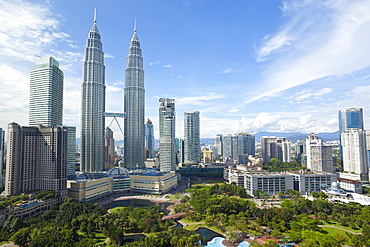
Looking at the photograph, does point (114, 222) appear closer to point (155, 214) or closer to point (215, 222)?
point (155, 214)

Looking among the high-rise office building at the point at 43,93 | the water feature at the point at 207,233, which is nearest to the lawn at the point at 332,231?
the water feature at the point at 207,233

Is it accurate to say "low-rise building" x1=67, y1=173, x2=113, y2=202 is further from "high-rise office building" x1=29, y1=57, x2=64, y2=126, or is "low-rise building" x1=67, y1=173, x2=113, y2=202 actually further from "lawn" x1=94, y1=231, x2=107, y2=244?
"high-rise office building" x1=29, y1=57, x2=64, y2=126

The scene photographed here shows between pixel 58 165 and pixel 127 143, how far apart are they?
45.8 m

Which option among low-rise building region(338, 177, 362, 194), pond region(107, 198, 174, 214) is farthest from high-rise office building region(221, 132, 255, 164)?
pond region(107, 198, 174, 214)

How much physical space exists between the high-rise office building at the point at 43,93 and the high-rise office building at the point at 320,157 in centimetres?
8839

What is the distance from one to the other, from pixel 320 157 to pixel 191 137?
5420cm

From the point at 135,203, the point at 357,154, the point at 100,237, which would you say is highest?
the point at 357,154

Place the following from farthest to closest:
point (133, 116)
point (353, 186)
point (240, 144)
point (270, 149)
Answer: point (240, 144)
point (270, 149)
point (133, 116)
point (353, 186)

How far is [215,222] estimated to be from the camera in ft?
126

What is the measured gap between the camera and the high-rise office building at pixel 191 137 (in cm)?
11194

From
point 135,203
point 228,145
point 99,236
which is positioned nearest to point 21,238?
point 99,236

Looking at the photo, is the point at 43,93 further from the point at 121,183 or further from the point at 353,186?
the point at 353,186

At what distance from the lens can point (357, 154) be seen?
250 ft

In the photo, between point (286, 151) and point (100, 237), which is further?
point (286, 151)
